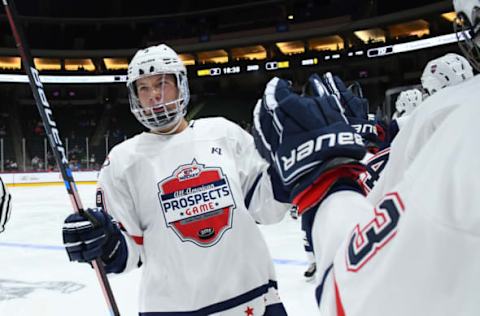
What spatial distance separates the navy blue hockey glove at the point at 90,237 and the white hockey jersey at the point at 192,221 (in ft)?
0.32

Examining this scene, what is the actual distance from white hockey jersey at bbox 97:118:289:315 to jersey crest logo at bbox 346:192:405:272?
91 centimetres

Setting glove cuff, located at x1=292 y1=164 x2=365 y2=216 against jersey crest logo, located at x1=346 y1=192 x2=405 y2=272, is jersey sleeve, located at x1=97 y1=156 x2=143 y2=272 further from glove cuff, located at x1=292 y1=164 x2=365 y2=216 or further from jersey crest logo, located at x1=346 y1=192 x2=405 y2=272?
jersey crest logo, located at x1=346 y1=192 x2=405 y2=272

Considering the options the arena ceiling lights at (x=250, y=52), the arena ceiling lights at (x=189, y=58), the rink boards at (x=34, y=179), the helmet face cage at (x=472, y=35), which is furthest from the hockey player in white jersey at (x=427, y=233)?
the arena ceiling lights at (x=189, y=58)

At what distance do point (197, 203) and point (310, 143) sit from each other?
0.88m

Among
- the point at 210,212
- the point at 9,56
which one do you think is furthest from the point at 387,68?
the point at 210,212

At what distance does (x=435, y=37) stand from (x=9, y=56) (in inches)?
604

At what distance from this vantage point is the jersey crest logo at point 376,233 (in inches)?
17.1

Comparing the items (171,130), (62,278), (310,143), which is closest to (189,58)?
(62,278)

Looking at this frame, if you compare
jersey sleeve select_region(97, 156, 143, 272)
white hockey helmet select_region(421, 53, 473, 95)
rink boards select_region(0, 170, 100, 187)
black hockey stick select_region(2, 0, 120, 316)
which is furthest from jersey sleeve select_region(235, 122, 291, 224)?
rink boards select_region(0, 170, 100, 187)

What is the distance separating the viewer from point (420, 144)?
1.57 feet

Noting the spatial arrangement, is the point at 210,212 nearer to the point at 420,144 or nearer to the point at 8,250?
the point at 420,144

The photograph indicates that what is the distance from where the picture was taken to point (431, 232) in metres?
0.39

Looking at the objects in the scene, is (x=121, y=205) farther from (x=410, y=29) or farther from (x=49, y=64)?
(x=49, y=64)

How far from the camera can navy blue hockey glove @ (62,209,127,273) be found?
1190mm
